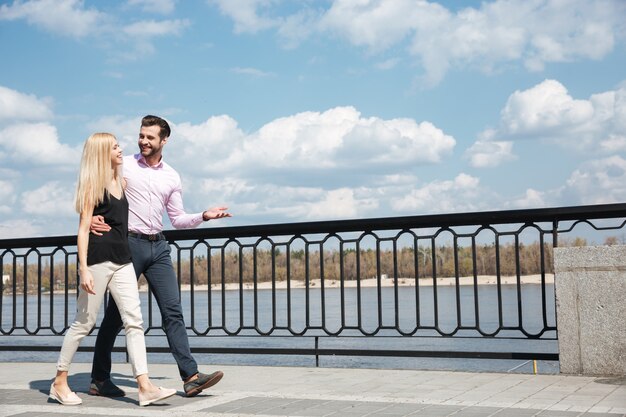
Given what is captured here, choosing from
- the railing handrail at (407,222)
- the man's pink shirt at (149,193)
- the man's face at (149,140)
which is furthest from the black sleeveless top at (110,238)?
the railing handrail at (407,222)

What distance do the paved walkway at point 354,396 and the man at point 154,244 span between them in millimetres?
182

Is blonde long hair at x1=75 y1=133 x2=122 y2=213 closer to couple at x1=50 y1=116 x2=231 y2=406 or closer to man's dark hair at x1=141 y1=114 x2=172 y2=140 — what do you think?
couple at x1=50 y1=116 x2=231 y2=406

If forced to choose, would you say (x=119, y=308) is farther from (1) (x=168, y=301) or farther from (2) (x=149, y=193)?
(2) (x=149, y=193)

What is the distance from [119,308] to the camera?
5777 mm

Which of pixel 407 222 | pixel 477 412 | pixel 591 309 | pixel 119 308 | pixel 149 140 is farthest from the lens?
pixel 407 222

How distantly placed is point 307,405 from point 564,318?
98.4 inches

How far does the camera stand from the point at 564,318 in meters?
6.74

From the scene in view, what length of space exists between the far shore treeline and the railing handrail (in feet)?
0.79

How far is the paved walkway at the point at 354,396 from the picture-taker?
517 centimetres

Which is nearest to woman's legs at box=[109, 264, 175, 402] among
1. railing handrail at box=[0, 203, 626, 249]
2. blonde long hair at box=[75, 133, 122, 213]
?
blonde long hair at box=[75, 133, 122, 213]

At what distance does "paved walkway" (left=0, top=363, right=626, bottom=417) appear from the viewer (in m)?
5.17

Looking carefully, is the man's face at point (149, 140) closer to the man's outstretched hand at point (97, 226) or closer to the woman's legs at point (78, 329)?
the man's outstretched hand at point (97, 226)

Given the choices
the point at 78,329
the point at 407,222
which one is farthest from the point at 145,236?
the point at 407,222

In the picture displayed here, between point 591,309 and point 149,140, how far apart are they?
373cm
